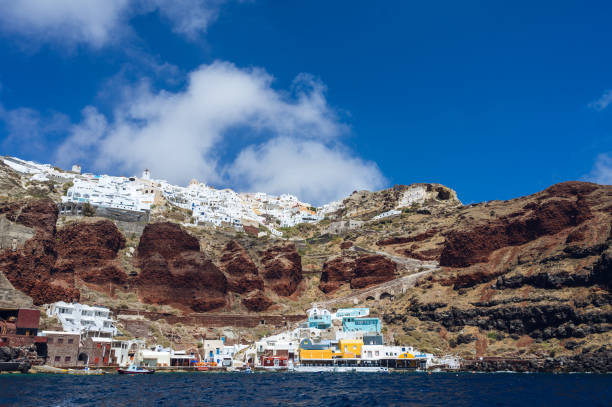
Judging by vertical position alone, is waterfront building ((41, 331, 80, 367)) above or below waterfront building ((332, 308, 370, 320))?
below

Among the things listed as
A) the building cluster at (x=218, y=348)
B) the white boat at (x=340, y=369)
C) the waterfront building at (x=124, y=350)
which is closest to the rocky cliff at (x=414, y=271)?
the building cluster at (x=218, y=348)

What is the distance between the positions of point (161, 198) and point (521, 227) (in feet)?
274

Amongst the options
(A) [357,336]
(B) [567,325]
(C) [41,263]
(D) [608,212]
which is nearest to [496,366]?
(B) [567,325]

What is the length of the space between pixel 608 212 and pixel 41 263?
288 ft

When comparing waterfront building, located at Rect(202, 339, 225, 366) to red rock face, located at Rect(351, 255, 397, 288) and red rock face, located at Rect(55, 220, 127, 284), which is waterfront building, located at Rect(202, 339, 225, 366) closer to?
red rock face, located at Rect(55, 220, 127, 284)

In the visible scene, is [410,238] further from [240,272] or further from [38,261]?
[38,261]

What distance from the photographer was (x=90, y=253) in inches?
3189

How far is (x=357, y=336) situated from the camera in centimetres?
7594

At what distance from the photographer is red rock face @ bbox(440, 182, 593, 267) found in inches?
3383

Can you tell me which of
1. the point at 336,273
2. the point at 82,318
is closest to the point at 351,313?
the point at 336,273

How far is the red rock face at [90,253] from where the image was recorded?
79.4m

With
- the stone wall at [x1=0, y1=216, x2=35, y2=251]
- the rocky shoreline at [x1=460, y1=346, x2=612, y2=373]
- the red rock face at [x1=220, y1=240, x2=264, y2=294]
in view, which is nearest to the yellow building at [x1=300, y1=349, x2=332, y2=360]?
the rocky shoreline at [x1=460, y1=346, x2=612, y2=373]

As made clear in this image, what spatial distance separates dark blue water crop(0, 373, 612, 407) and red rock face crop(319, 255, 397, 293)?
47490mm

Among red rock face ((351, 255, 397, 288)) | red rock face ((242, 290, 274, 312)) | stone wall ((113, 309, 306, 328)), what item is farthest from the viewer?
red rock face ((351, 255, 397, 288))
